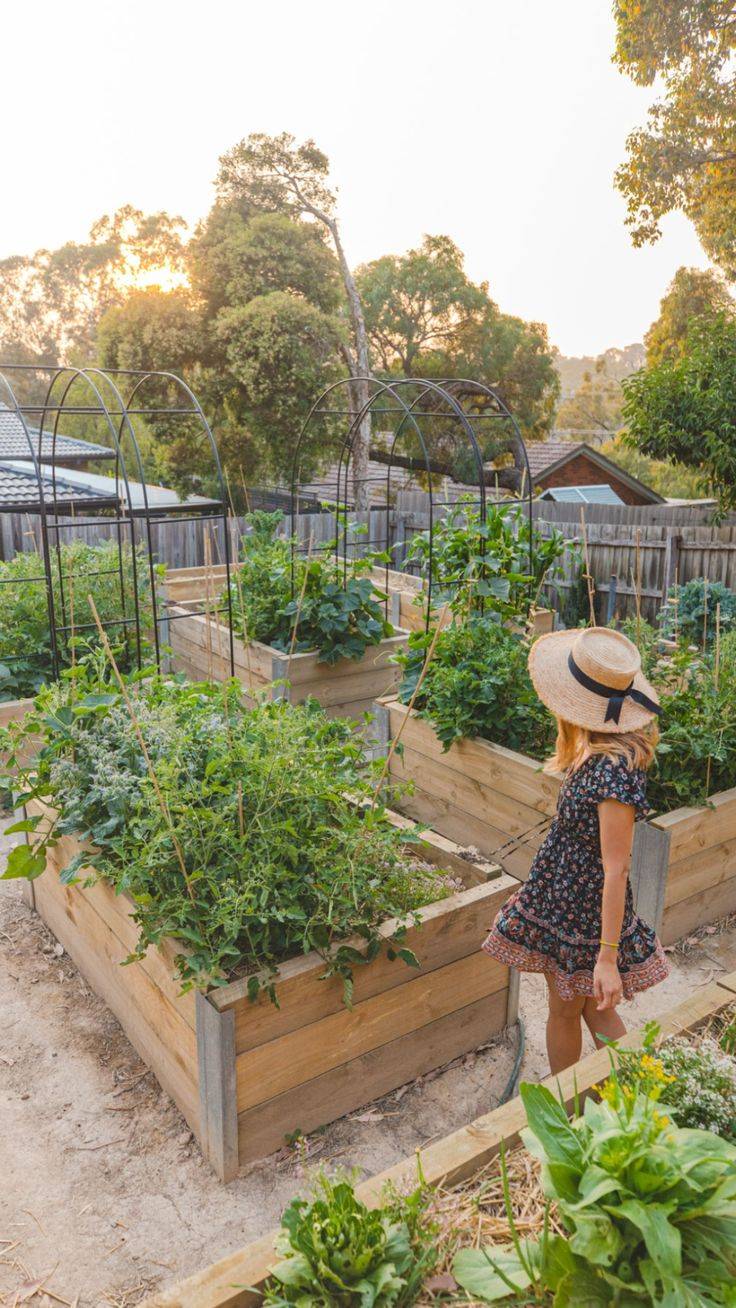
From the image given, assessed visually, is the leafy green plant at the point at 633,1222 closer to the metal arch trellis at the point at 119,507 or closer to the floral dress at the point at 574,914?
the floral dress at the point at 574,914

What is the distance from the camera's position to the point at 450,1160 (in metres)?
1.62

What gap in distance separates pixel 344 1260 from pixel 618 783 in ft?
3.95

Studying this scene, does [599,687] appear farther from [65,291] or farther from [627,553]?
[65,291]

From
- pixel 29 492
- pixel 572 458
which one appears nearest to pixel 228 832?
pixel 29 492

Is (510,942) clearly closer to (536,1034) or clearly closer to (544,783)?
(536,1034)

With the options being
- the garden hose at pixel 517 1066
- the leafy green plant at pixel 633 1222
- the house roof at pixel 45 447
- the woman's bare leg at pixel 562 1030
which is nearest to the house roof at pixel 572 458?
the house roof at pixel 45 447

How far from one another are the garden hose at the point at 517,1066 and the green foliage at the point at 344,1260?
1228mm

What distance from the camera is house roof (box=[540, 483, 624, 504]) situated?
18.1m

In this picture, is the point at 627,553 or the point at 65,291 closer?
the point at 627,553

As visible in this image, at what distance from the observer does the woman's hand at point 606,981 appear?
218 centimetres

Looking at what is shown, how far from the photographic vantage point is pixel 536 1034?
9.77 feet

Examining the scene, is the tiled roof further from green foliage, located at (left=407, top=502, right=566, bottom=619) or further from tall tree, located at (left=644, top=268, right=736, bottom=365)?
tall tree, located at (left=644, top=268, right=736, bottom=365)

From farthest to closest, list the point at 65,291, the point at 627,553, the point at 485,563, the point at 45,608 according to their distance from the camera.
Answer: the point at 65,291 < the point at 627,553 < the point at 45,608 < the point at 485,563

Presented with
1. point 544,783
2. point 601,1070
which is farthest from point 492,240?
point 601,1070
